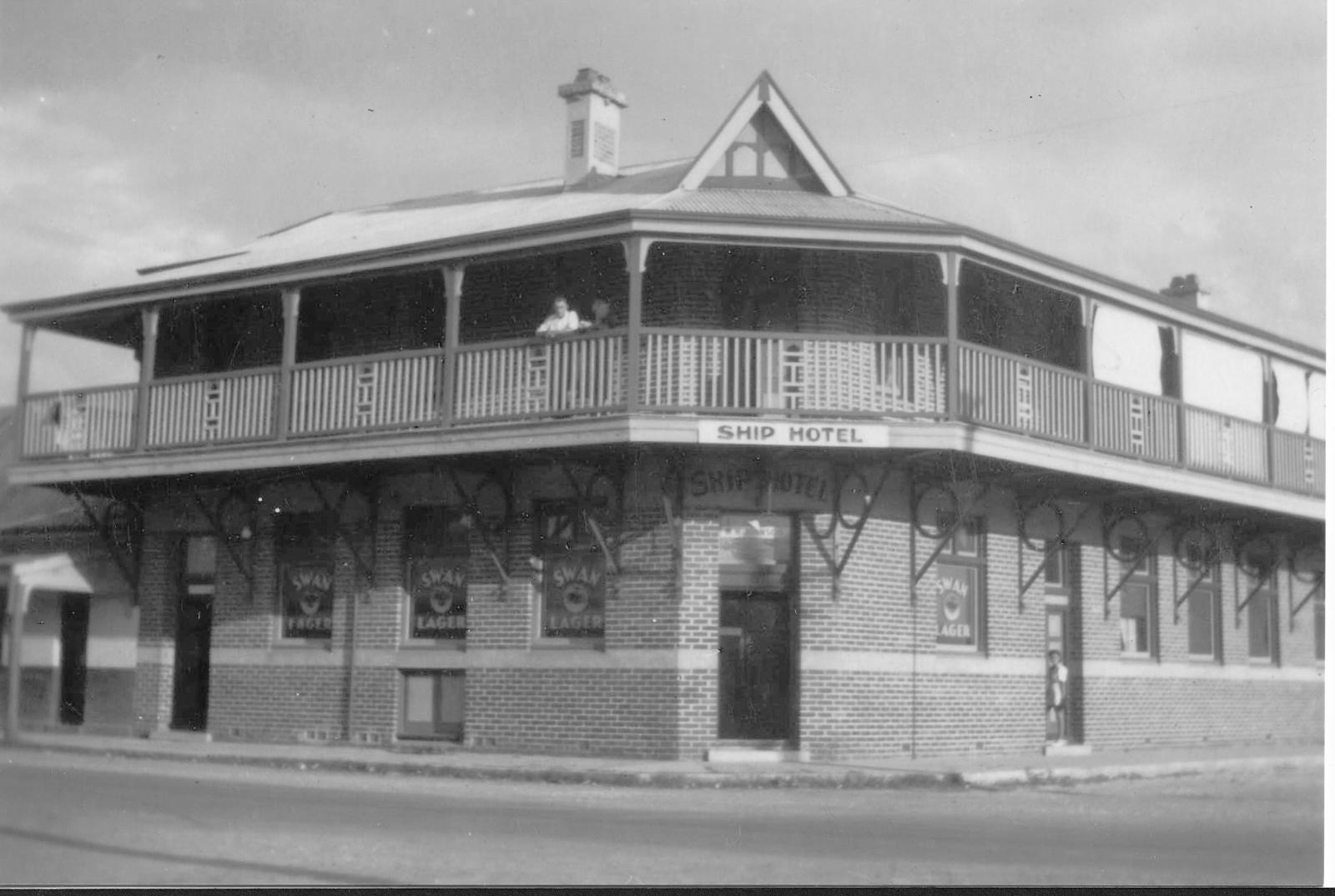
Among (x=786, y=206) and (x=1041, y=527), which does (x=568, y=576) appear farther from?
(x=1041, y=527)

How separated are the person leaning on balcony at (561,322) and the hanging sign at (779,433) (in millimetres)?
2135

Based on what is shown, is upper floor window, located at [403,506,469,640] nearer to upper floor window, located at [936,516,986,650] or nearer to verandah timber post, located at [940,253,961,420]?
upper floor window, located at [936,516,986,650]

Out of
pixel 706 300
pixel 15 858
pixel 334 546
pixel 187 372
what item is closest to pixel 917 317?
pixel 706 300

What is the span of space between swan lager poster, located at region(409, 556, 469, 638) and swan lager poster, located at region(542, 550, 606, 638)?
117 cm

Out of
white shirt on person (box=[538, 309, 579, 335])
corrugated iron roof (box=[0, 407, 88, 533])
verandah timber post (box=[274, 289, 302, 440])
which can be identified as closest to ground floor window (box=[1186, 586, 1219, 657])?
white shirt on person (box=[538, 309, 579, 335])

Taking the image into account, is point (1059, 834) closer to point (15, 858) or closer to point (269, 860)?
point (269, 860)

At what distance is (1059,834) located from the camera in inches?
456

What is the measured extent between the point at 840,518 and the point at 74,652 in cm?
1116

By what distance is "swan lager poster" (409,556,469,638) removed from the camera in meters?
19.0

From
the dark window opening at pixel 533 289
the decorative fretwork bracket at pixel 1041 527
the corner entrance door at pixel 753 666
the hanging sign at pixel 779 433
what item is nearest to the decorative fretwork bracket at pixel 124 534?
the dark window opening at pixel 533 289

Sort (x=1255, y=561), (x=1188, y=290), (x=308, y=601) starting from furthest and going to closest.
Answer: (x=1188, y=290), (x=1255, y=561), (x=308, y=601)

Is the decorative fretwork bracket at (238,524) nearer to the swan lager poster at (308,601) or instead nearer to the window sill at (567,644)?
the swan lager poster at (308,601)

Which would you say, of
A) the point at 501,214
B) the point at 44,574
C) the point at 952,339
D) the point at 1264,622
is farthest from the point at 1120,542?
the point at 44,574

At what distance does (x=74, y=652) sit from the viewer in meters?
21.7
